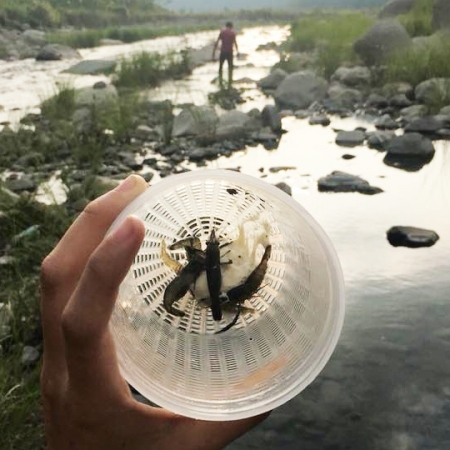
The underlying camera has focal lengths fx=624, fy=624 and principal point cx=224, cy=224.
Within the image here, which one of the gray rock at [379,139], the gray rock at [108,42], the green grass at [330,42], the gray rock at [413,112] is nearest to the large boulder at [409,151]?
the gray rock at [379,139]

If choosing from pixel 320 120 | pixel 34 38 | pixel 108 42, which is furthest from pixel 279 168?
pixel 108 42

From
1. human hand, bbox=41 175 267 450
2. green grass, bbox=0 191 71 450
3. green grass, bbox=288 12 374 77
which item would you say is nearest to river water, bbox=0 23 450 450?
green grass, bbox=0 191 71 450

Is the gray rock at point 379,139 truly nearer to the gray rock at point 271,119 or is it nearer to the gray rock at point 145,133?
the gray rock at point 271,119

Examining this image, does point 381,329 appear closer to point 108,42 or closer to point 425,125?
point 425,125

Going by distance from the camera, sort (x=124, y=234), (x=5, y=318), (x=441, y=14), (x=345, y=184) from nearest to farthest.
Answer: (x=124, y=234), (x=5, y=318), (x=345, y=184), (x=441, y=14)

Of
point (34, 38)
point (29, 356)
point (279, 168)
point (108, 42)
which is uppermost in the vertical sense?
point (29, 356)

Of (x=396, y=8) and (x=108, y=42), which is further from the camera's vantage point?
(x=108, y=42)

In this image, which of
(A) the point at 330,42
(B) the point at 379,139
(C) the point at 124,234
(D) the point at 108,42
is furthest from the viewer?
(D) the point at 108,42
